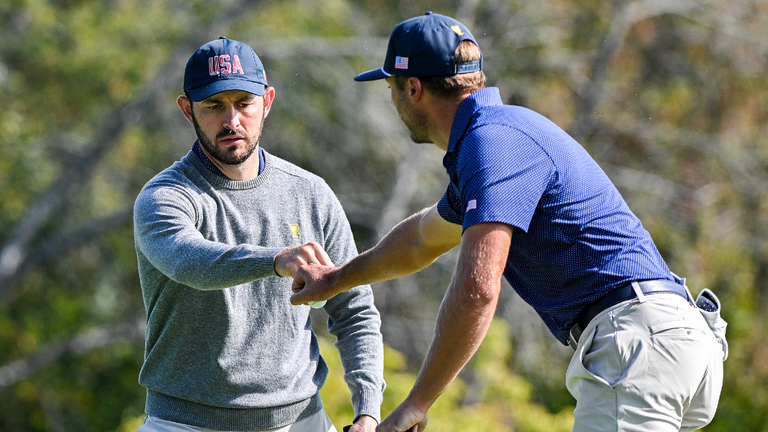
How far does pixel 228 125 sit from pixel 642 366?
1.65 metres

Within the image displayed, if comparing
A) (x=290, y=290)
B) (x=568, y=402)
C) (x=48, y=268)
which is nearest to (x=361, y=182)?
(x=568, y=402)

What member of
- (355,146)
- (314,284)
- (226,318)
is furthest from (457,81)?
(355,146)

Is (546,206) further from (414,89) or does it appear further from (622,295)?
(414,89)

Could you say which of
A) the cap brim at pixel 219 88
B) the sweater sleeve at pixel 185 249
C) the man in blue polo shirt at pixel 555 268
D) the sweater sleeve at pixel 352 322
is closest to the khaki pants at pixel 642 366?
the man in blue polo shirt at pixel 555 268

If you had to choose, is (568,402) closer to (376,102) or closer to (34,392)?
(376,102)

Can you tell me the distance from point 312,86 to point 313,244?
28.6 ft

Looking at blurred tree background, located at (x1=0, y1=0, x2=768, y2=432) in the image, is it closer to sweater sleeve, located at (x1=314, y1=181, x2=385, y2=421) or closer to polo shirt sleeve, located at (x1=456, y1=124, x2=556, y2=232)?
sweater sleeve, located at (x1=314, y1=181, x2=385, y2=421)

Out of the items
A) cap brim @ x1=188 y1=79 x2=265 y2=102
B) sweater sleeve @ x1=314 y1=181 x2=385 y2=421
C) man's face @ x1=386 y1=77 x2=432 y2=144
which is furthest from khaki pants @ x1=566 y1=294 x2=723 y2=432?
cap brim @ x1=188 y1=79 x2=265 y2=102

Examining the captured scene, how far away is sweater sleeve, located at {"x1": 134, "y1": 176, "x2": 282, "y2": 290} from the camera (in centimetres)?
294

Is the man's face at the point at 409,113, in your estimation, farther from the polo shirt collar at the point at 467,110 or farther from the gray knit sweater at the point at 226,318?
the gray knit sweater at the point at 226,318

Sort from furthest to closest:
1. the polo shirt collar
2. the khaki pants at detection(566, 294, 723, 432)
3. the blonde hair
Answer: the blonde hair, the polo shirt collar, the khaki pants at detection(566, 294, 723, 432)

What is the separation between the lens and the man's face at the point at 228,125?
3.35 m

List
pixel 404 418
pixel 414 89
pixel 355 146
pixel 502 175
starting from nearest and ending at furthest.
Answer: pixel 502 175 < pixel 404 418 < pixel 414 89 < pixel 355 146

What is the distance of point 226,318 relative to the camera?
10.6ft
